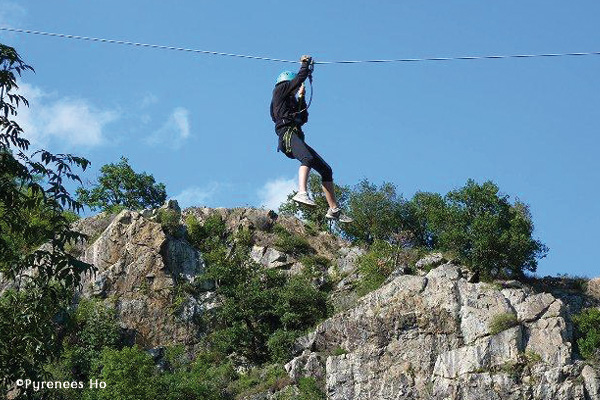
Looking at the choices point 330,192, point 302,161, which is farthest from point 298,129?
point 330,192

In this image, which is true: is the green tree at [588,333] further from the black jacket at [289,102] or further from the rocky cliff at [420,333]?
the black jacket at [289,102]

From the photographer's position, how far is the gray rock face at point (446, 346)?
33.5 meters

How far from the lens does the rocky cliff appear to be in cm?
3372

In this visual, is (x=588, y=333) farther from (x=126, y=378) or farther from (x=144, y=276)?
(x=144, y=276)

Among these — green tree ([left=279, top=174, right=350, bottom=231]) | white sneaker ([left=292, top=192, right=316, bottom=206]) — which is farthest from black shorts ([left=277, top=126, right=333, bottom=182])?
green tree ([left=279, top=174, right=350, bottom=231])

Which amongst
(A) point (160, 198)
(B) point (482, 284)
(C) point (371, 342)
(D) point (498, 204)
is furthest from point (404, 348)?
(A) point (160, 198)

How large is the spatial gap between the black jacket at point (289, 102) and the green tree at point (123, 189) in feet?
128

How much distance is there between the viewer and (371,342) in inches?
1427

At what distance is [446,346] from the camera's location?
3572cm

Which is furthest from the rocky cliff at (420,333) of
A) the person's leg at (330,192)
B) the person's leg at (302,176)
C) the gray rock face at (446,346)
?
the person's leg at (302,176)

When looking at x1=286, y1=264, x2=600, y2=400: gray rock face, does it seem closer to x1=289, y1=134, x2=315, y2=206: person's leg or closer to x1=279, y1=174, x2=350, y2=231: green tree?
x1=279, y1=174, x2=350, y2=231: green tree

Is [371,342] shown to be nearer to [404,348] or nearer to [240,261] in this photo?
[404,348]

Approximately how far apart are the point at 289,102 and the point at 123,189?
40279mm

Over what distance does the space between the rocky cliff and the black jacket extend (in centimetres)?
1975
